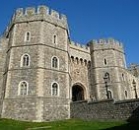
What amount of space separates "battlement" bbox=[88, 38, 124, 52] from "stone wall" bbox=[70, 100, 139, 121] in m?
13.1

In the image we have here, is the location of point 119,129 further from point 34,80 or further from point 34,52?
point 34,52

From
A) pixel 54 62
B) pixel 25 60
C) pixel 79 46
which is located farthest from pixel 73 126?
pixel 79 46

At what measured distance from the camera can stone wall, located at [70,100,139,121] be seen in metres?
18.3

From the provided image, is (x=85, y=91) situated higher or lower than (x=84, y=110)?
higher

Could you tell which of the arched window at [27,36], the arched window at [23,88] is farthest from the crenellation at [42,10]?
the arched window at [23,88]

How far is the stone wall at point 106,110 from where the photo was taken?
1828 centimetres

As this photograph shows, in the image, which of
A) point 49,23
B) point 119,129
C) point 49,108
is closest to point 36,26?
point 49,23

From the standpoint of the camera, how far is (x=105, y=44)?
109ft

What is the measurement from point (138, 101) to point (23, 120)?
10674mm

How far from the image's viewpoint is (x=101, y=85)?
30828mm

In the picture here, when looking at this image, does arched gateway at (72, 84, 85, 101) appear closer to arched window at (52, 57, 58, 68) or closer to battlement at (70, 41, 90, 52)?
battlement at (70, 41, 90, 52)

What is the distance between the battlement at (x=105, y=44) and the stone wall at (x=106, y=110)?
43.1 feet

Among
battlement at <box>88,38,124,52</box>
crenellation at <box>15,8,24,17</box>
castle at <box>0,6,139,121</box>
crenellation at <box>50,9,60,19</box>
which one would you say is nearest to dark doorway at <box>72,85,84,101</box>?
castle at <box>0,6,139,121</box>

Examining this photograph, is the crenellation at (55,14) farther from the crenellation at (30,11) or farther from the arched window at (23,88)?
the arched window at (23,88)
